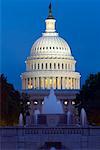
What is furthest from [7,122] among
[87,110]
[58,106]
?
[87,110]

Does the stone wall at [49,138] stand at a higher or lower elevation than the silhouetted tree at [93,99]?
lower

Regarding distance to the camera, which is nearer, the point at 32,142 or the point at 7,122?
the point at 32,142

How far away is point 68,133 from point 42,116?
39.2ft

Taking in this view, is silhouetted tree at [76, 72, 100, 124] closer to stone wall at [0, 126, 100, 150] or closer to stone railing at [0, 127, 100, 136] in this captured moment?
stone railing at [0, 127, 100, 136]

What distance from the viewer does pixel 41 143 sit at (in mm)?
64312

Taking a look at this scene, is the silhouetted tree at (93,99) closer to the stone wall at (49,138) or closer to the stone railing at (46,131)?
the stone railing at (46,131)

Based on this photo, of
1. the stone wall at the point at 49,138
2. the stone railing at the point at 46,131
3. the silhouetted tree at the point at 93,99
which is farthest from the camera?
the silhouetted tree at the point at 93,99

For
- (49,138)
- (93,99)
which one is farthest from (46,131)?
(93,99)

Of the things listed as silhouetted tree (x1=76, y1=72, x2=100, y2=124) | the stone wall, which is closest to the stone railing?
the stone wall

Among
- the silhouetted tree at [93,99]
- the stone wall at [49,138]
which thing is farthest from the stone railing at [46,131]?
the silhouetted tree at [93,99]

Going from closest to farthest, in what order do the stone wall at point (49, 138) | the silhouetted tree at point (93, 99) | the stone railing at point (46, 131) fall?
the stone wall at point (49, 138) < the stone railing at point (46, 131) < the silhouetted tree at point (93, 99)

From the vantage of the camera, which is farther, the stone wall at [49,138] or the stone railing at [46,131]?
the stone railing at [46,131]

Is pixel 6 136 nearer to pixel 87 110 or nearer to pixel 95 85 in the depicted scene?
pixel 87 110

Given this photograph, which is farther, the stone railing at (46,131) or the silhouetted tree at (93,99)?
the silhouetted tree at (93,99)
